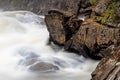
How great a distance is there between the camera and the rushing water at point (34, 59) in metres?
12.6

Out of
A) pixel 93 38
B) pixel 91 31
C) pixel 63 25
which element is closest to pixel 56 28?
pixel 63 25

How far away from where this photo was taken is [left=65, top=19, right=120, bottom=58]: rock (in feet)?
41.2

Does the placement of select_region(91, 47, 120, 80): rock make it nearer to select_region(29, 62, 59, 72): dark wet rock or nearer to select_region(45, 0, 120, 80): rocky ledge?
select_region(45, 0, 120, 80): rocky ledge

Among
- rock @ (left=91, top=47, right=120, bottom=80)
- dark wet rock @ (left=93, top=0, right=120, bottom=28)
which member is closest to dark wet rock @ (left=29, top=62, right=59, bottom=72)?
dark wet rock @ (left=93, top=0, right=120, bottom=28)

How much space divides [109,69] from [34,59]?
19.7 feet

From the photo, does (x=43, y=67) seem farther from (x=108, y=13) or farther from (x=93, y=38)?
(x=108, y=13)

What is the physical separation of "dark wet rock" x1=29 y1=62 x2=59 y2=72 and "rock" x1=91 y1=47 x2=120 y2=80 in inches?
141

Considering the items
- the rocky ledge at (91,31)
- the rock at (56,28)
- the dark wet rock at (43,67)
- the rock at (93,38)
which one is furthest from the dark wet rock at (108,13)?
the dark wet rock at (43,67)

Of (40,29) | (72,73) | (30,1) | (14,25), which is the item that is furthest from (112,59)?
(30,1)

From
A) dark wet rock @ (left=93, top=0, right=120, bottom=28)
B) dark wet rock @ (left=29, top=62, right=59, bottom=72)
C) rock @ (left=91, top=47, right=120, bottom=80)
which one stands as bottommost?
rock @ (left=91, top=47, right=120, bottom=80)

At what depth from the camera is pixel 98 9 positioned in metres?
14.6

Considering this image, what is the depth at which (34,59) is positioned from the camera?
1423 cm

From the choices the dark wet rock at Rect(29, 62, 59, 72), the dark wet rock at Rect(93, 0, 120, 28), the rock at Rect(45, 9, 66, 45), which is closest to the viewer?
the dark wet rock at Rect(29, 62, 59, 72)

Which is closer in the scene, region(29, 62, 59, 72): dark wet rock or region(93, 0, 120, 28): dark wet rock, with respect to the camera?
region(29, 62, 59, 72): dark wet rock
